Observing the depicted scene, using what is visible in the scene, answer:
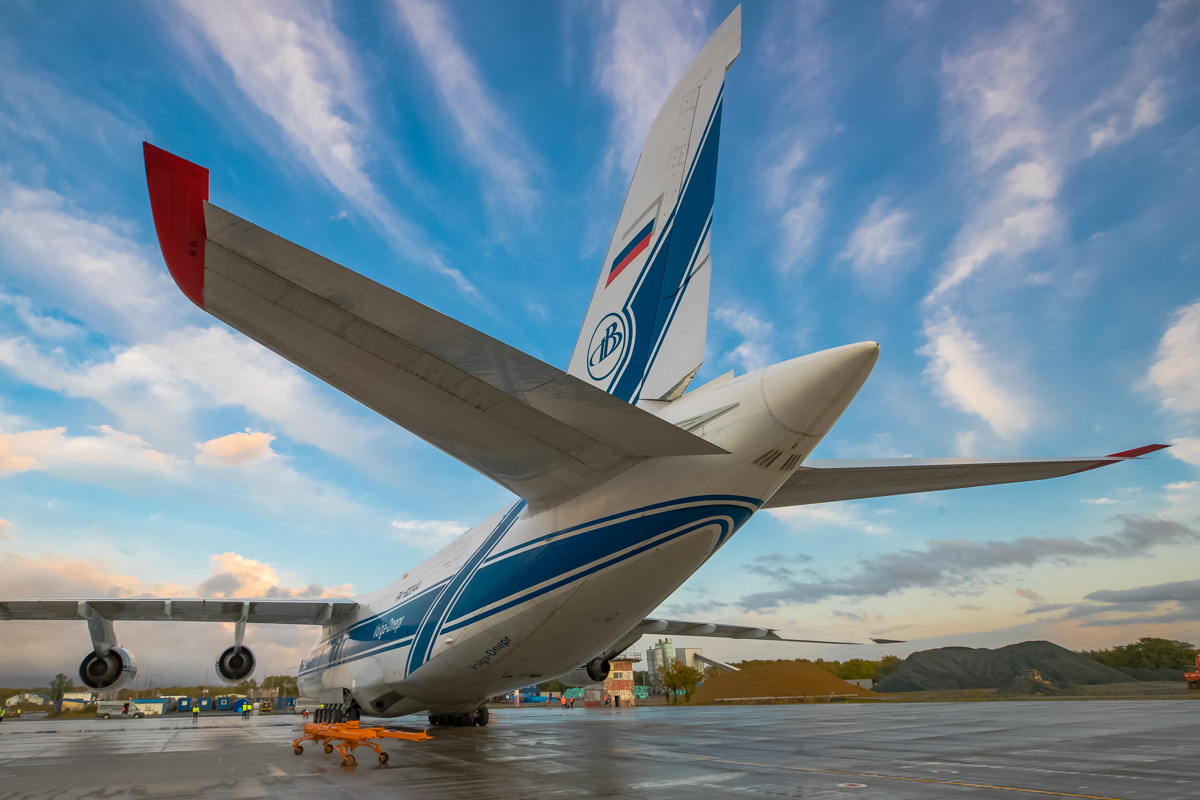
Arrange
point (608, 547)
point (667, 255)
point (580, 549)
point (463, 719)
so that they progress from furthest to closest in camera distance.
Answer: point (463, 719) → point (667, 255) → point (580, 549) → point (608, 547)

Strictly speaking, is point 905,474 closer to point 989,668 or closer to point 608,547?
point 608,547

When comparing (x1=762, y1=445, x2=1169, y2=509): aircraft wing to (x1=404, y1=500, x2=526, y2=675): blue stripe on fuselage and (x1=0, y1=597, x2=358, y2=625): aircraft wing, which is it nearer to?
(x1=404, y1=500, x2=526, y2=675): blue stripe on fuselage

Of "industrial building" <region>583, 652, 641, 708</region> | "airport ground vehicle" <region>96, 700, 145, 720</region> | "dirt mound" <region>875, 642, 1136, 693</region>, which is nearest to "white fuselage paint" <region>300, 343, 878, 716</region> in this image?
"industrial building" <region>583, 652, 641, 708</region>

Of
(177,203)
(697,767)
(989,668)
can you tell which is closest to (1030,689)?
(989,668)

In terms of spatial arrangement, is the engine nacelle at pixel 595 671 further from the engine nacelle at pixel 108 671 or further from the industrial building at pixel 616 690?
the industrial building at pixel 616 690

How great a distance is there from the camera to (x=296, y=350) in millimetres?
4500

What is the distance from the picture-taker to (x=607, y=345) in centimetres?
791

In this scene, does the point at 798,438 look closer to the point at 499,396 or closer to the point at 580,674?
the point at 499,396

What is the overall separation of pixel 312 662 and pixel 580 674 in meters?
7.31

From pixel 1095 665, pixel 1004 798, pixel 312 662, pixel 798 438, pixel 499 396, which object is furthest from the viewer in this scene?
pixel 1095 665

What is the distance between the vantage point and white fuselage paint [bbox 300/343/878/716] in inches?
199

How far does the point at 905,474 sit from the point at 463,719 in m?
13.1

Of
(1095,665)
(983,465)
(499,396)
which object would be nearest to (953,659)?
(1095,665)

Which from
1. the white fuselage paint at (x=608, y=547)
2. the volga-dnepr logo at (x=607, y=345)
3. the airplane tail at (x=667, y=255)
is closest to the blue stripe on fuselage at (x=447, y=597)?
the white fuselage paint at (x=608, y=547)
